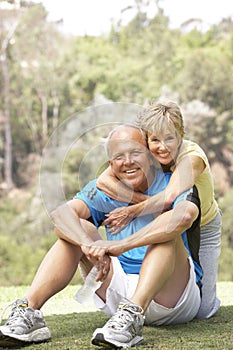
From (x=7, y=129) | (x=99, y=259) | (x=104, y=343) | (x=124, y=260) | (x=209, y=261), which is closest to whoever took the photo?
(x=104, y=343)

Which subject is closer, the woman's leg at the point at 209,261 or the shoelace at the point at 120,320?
the shoelace at the point at 120,320

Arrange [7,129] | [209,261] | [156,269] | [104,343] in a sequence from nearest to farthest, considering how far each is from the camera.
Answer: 1. [104,343]
2. [156,269]
3. [209,261]
4. [7,129]

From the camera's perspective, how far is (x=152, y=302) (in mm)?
2617

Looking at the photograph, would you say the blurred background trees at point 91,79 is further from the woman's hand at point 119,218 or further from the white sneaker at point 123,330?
the white sneaker at point 123,330

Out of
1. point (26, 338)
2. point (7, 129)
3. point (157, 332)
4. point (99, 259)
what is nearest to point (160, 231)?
point (99, 259)

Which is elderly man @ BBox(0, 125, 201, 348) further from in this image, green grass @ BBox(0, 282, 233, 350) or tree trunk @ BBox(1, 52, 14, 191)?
tree trunk @ BBox(1, 52, 14, 191)

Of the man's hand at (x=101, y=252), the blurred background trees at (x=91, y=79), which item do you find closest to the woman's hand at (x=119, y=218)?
the man's hand at (x=101, y=252)

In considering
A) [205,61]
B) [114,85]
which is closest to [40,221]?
[114,85]

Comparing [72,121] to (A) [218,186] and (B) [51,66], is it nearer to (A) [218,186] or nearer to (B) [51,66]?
(A) [218,186]

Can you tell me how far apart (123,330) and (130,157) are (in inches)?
23.0

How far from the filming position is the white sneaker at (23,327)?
7.91ft

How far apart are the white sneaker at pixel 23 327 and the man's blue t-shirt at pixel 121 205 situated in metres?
0.39

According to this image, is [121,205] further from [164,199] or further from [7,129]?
[7,129]

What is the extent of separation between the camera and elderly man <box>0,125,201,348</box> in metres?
2.42
